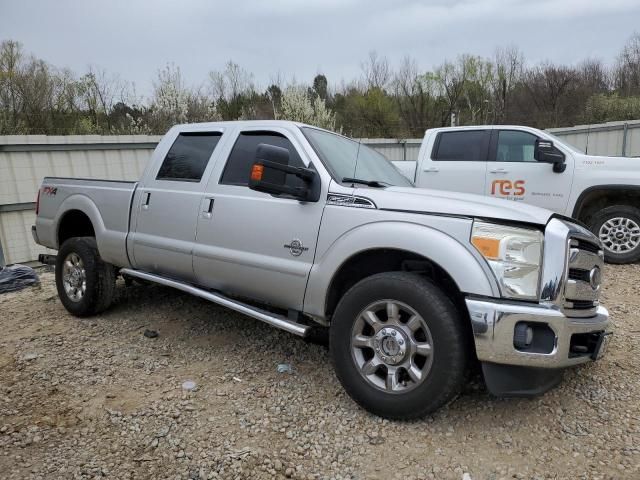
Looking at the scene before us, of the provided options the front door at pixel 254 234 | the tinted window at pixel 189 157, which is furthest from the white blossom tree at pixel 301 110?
the front door at pixel 254 234

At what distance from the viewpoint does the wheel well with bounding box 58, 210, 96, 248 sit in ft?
16.3

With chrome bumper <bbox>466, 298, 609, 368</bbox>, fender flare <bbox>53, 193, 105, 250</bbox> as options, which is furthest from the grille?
fender flare <bbox>53, 193, 105, 250</bbox>

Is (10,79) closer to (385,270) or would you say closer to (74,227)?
(74,227)

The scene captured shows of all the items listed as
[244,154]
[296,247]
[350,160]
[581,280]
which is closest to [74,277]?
[244,154]

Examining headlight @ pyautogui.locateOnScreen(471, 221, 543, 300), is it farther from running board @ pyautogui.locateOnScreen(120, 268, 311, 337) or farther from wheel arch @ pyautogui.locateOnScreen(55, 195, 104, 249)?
wheel arch @ pyautogui.locateOnScreen(55, 195, 104, 249)

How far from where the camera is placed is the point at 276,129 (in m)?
3.55

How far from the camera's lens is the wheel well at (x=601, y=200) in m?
6.17

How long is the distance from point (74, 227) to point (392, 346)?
395 cm

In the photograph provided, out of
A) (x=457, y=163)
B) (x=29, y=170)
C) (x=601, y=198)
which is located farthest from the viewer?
(x=29, y=170)

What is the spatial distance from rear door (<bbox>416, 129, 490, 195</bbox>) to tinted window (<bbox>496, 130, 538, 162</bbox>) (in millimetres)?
206

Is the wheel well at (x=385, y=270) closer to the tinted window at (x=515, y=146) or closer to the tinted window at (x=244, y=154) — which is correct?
the tinted window at (x=244, y=154)

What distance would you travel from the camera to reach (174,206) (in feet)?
12.7

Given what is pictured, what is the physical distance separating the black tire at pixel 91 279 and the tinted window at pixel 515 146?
5407 millimetres

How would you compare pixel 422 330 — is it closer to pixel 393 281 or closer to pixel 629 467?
pixel 393 281
